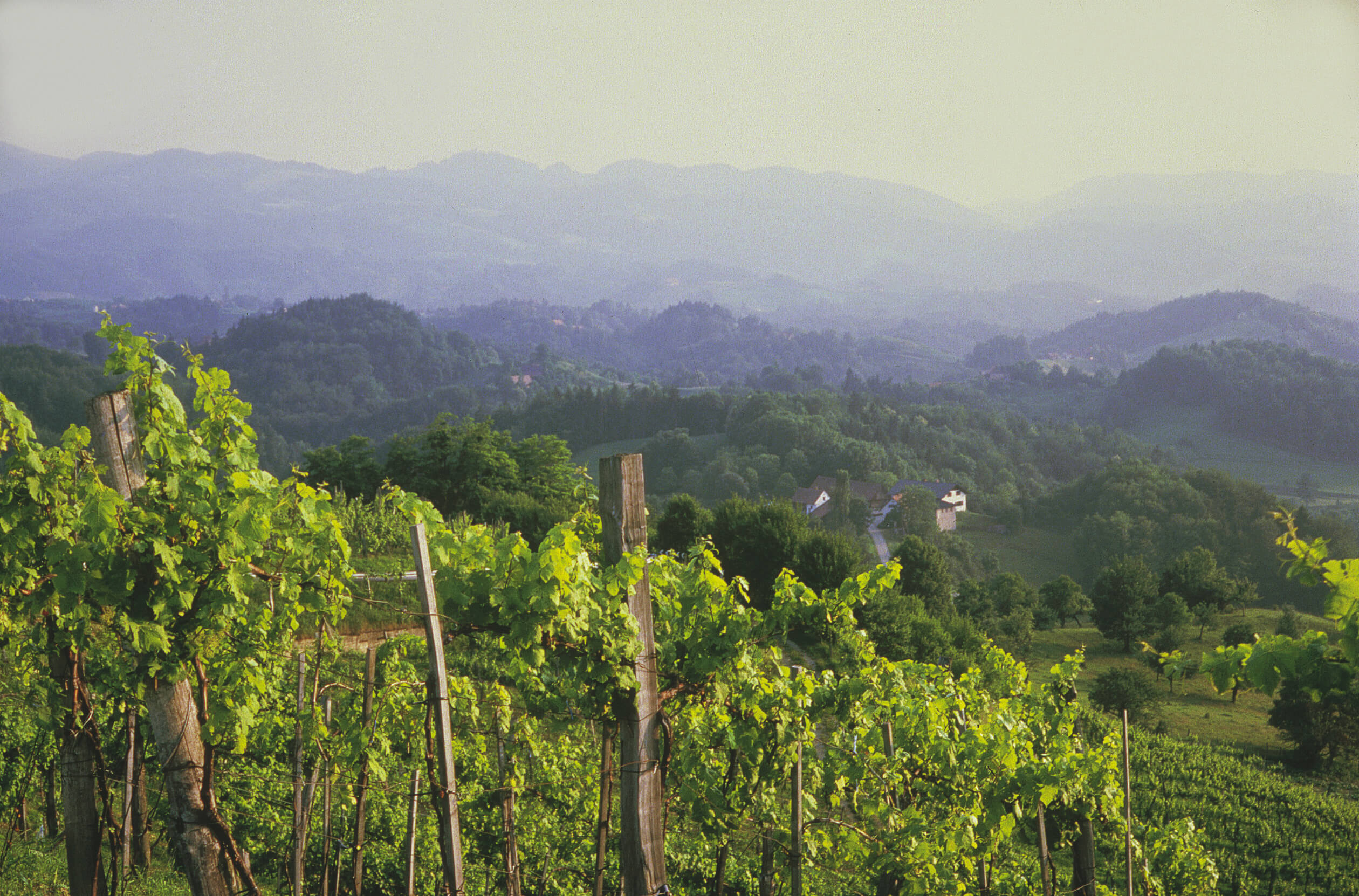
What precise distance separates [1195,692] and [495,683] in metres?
36.8

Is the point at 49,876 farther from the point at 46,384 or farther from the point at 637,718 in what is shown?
the point at 46,384

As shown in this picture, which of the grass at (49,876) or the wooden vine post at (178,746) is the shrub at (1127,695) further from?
the wooden vine post at (178,746)

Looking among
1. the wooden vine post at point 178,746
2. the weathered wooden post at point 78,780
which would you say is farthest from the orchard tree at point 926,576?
the wooden vine post at point 178,746

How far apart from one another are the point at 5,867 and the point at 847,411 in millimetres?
112370

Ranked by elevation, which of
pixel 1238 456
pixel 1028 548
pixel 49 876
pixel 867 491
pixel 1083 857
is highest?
pixel 1083 857

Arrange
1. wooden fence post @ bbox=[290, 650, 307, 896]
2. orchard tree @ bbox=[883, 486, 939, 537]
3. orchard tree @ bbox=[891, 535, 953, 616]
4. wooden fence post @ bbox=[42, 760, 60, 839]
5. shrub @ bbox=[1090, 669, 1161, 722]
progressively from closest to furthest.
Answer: wooden fence post @ bbox=[290, 650, 307, 896] < wooden fence post @ bbox=[42, 760, 60, 839] < shrub @ bbox=[1090, 669, 1161, 722] < orchard tree @ bbox=[891, 535, 953, 616] < orchard tree @ bbox=[883, 486, 939, 537]

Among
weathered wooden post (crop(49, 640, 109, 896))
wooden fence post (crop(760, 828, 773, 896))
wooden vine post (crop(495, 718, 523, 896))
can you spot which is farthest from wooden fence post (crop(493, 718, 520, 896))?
weathered wooden post (crop(49, 640, 109, 896))

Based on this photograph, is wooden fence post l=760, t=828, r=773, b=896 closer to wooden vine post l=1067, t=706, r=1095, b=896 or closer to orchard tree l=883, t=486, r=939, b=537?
wooden vine post l=1067, t=706, r=1095, b=896

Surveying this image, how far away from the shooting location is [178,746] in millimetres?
3756

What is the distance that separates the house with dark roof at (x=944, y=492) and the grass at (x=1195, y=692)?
40.0 metres

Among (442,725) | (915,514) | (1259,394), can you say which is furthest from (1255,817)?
(1259,394)

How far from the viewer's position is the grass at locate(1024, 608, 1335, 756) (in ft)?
93.8

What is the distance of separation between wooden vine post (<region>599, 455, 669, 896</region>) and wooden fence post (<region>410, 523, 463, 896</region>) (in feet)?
2.34

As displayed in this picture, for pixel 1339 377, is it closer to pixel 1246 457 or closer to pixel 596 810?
pixel 1246 457
